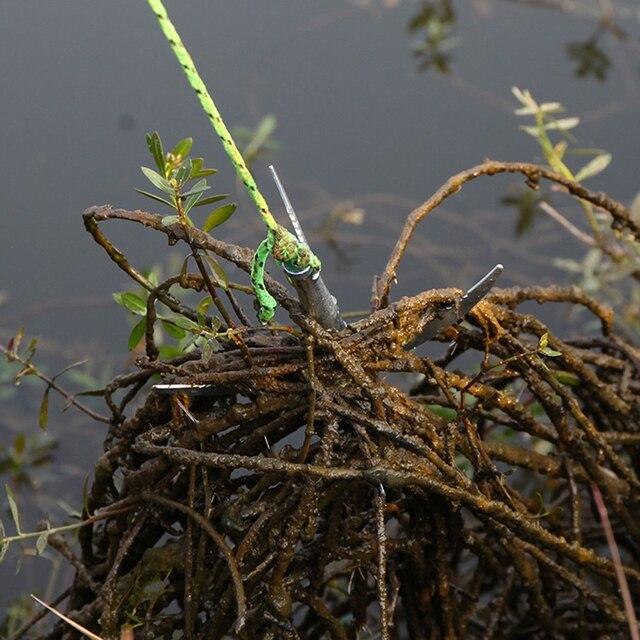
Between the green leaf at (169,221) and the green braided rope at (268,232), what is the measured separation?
0.32 ft

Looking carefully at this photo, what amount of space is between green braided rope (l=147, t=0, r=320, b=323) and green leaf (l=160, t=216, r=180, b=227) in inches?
3.9

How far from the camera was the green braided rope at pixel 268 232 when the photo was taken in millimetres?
901

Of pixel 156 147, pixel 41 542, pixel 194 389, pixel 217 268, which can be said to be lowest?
pixel 41 542

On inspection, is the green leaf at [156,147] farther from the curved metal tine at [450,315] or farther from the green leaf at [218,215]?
the curved metal tine at [450,315]

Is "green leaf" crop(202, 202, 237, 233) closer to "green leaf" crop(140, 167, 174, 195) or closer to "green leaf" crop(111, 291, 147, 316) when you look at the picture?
"green leaf" crop(140, 167, 174, 195)

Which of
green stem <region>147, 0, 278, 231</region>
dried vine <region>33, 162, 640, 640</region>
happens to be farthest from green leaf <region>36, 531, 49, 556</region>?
green stem <region>147, 0, 278, 231</region>

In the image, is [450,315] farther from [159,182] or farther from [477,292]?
[159,182]

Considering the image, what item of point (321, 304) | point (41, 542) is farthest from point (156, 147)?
point (41, 542)

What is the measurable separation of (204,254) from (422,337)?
30 cm

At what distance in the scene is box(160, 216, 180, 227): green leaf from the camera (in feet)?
3.42

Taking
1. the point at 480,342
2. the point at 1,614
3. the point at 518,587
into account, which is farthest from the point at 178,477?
the point at 1,614

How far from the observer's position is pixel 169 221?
1044 millimetres

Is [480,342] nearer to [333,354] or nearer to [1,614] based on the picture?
[333,354]

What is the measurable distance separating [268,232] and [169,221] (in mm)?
128
